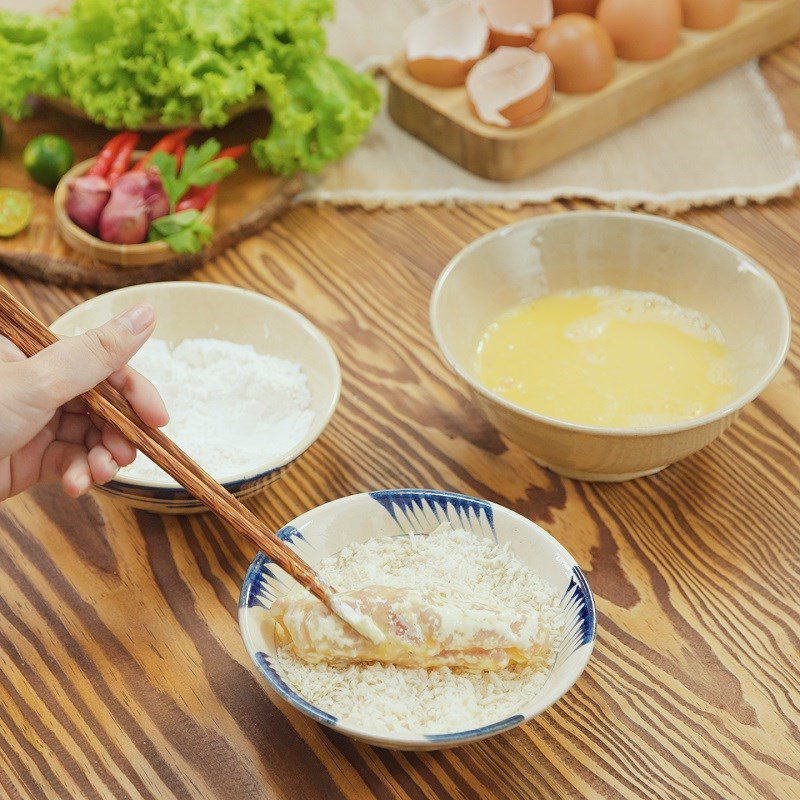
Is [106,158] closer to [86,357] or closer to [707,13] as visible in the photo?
[86,357]

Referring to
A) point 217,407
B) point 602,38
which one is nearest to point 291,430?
point 217,407

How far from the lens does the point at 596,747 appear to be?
1.08 m

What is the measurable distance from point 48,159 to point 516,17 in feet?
2.99

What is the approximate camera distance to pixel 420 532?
119cm

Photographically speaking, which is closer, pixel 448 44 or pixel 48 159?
pixel 48 159

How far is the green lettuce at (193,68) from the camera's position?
1.80m

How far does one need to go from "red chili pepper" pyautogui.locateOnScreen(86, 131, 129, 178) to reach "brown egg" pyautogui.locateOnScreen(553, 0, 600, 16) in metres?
0.87

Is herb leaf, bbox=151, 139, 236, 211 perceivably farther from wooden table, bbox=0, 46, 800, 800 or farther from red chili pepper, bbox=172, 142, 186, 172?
wooden table, bbox=0, 46, 800, 800

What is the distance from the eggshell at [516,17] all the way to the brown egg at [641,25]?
0.11 meters

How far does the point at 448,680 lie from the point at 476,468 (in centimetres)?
43

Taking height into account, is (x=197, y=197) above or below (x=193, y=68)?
below

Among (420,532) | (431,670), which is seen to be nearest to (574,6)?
(420,532)

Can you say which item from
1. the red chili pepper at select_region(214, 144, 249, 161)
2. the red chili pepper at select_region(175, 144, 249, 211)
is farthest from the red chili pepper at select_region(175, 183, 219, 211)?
the red chili pepper at select_region(214, 144, 249, 161)

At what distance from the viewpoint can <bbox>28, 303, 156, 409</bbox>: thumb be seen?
1.04 meters
